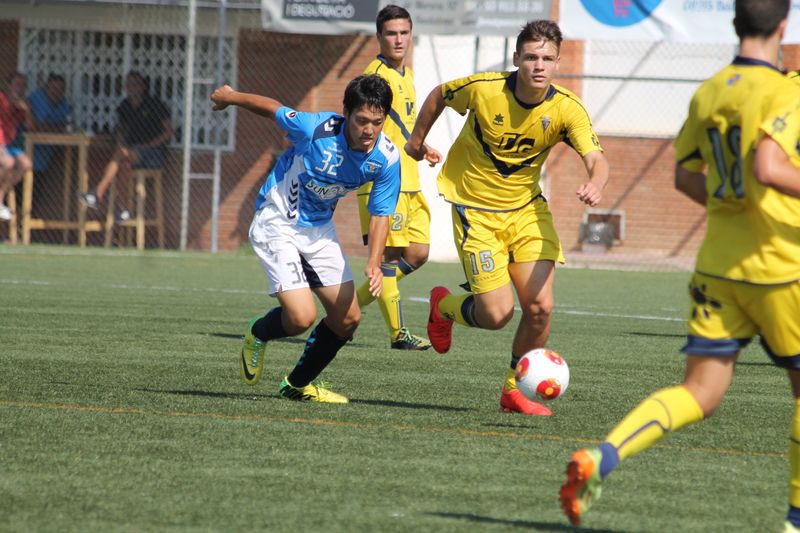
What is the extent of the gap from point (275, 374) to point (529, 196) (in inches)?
79.5

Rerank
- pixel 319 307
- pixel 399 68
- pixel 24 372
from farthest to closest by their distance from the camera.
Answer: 1. pixel 319 307
2. pixel 399 68
3. pixel 24 372

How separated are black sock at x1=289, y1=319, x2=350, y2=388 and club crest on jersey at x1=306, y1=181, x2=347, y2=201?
0.68 meters

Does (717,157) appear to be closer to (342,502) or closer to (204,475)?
(342,502)

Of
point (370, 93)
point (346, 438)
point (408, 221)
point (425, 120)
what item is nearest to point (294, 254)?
point (370, 93)

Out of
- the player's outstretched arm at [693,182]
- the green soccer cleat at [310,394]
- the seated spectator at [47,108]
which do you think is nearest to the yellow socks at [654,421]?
the player's outstretched arm at [693,182]

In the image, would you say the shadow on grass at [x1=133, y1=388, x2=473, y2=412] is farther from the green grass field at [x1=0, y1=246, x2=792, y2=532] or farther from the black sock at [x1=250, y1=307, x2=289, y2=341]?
the black sock at [x1=250, y1=307, x2=289, y2=341]

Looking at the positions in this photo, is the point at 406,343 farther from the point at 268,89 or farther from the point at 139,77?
the point at 268,89

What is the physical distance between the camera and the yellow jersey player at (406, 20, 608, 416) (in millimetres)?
7254

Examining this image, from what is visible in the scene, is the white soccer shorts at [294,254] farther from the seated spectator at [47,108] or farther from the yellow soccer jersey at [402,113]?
the seated spectator at [47,108]

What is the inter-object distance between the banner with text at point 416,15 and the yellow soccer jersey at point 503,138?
10838 mm

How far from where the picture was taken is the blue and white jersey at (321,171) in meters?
7.19

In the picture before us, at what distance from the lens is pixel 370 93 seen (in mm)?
6844

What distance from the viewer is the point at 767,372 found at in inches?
360

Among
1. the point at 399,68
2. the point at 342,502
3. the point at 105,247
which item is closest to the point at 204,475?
the point at 342,502
